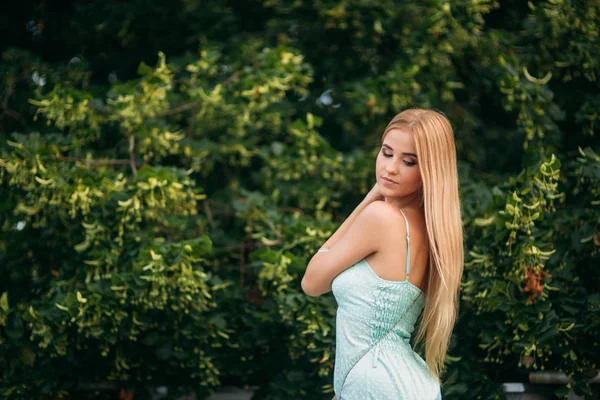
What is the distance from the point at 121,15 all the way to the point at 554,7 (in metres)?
2.80

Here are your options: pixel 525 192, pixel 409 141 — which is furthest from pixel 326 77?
pixel 409 141

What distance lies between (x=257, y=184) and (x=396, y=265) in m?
2.42

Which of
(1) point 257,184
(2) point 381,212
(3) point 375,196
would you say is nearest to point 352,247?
(2) point 381,212

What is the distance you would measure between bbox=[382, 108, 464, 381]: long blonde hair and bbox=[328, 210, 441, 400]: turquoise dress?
0.28 feet

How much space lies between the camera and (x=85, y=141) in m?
4.08

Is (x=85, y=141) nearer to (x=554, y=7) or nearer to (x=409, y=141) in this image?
(x=409, y=141)

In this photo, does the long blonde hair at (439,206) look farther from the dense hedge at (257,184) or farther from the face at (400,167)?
the dense hedge at (257,184)

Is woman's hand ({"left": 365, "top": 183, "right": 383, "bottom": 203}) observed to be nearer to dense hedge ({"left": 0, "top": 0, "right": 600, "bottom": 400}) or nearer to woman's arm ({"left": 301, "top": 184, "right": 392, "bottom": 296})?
woman's arm ({"left": 301, "top": 184, "right": 392, "bottom": 296})

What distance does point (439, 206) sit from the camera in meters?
2.30

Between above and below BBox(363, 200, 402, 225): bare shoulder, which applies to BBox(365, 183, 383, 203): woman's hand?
below

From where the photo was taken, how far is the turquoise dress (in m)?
2.29

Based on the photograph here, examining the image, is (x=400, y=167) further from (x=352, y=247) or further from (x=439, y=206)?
(x=352, y=247)

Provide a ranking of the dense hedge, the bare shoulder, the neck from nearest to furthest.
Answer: the bare shoulder
the neck
the dense hedge

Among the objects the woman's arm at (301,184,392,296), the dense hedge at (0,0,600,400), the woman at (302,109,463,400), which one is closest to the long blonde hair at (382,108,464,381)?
the woman at (302,109,463,400)
